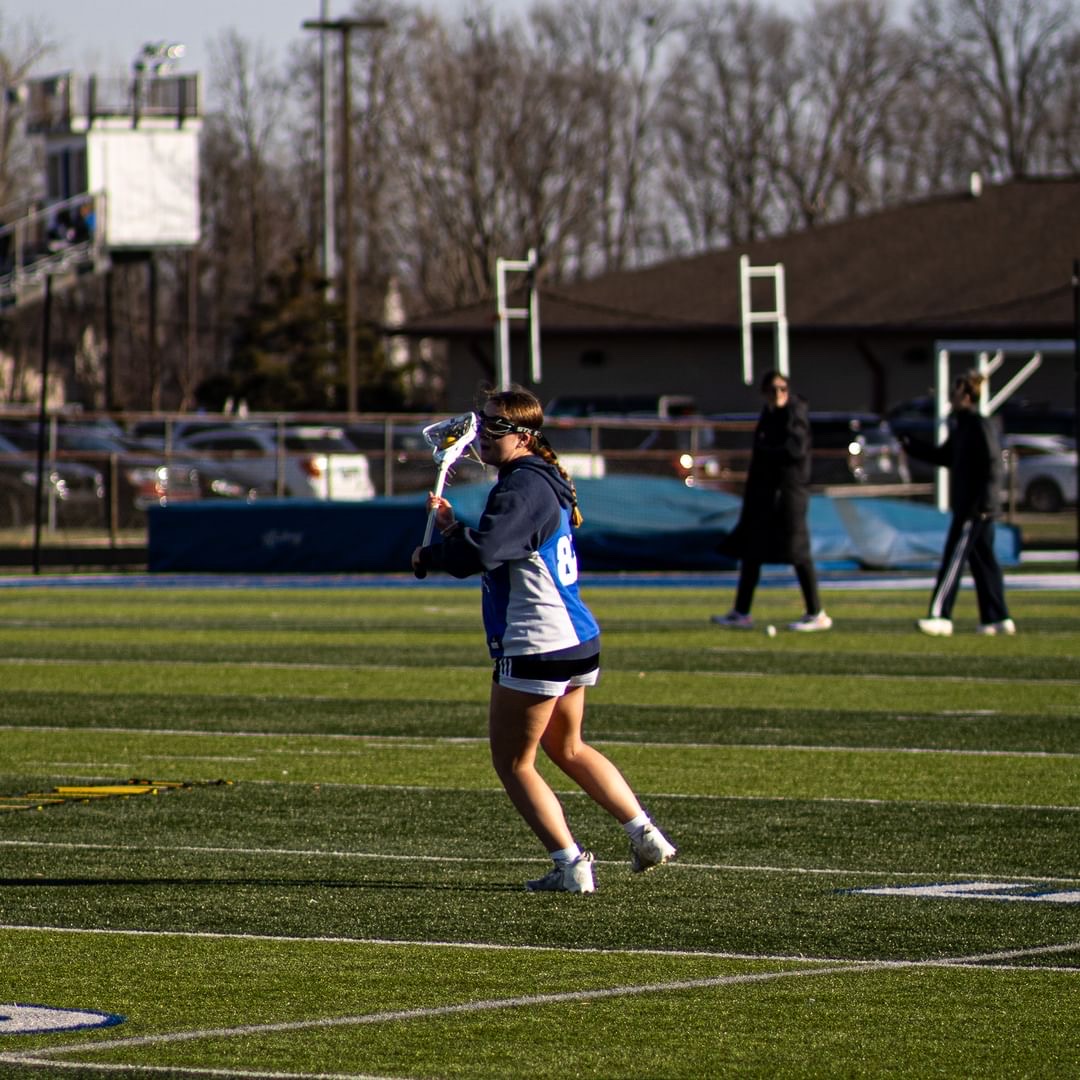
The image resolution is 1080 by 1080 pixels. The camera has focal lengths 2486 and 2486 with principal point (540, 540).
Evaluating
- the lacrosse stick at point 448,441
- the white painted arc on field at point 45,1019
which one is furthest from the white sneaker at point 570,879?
the white painted arc on field at point 45,1019

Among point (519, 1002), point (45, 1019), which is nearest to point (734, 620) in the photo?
point (519, 1002)

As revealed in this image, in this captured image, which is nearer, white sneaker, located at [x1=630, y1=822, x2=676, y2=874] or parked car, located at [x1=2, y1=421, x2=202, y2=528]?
white sneaker, located at [x1=630, y1=822, x2=676, y2=874]

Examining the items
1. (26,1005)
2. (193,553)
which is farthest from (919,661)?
(193,553)

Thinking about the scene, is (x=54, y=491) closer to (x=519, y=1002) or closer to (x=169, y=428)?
(x=169, y=428)

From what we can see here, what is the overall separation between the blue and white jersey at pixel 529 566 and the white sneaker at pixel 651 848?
2.09 ft

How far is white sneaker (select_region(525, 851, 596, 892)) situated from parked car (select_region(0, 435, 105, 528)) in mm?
28685

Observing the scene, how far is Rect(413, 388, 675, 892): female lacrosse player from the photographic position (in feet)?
25.0

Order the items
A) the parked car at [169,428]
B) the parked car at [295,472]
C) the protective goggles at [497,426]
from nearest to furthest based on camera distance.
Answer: the protective goggles at [497,426]
the parked car at [295,472]
the parked car at [169,428]

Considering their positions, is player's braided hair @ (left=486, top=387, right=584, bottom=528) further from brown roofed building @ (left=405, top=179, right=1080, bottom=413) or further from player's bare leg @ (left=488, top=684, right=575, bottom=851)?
brown roofed building @ (left=405, top=179, right=1080, bottom=413)

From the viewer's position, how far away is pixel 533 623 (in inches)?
304

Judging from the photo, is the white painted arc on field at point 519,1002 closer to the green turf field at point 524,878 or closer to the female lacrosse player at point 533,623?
the green turf field at point 524,878

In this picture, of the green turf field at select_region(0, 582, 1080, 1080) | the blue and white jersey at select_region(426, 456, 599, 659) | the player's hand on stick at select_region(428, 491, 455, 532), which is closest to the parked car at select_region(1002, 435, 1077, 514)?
the green turf field at select_region(0, 582, 1080, 1080)

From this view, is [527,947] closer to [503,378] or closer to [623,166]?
[503,378]

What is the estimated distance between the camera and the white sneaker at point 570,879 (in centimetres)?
794
